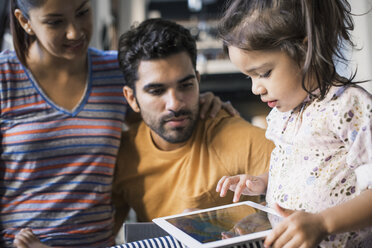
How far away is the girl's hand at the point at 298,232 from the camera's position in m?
0.62

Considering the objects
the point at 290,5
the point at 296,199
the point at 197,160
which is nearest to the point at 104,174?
the point at 197,160

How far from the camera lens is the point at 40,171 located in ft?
3.85

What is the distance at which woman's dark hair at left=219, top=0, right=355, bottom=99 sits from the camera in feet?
2.41

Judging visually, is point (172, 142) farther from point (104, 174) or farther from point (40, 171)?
point (40, 171)

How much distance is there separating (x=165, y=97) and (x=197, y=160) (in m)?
0.20

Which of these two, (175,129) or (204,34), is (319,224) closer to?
(175,129)

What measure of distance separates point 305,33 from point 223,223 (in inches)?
14.7

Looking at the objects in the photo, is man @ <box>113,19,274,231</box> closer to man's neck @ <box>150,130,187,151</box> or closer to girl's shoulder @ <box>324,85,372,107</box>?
man's neck @ <box>150,130,187,151</box>

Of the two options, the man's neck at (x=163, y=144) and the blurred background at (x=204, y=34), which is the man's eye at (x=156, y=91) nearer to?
the man's neck at (x=163, y=144)

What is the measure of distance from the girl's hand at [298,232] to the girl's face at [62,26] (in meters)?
0.76

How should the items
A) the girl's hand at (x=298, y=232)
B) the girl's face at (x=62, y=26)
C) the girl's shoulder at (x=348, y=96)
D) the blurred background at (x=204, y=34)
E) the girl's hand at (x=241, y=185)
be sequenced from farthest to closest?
the blurred background at (x=204, y=34), the girl's face at (x=62, y=26), the girl's hand at (x=241, y=185), the girl's shoulder at (x=348, y=96), the girl's hand at (x=298, y=232)

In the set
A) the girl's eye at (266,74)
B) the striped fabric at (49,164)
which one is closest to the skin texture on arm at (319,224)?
the girl's eye at (266,74)

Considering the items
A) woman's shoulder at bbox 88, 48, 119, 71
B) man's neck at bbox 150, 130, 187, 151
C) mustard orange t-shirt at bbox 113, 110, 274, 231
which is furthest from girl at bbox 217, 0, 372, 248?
woman's shoulder at bbox 88, 48, 119, 71

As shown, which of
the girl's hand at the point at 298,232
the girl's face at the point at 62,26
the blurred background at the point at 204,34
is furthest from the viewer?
the blurred background at the point at 204,34
